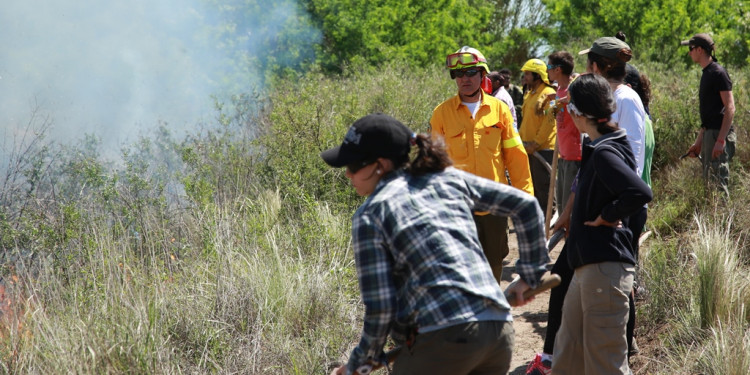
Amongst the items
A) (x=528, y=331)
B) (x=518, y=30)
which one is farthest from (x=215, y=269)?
(x=518, y=30)

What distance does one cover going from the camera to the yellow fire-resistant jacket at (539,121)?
6969mm

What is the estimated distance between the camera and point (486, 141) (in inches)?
189

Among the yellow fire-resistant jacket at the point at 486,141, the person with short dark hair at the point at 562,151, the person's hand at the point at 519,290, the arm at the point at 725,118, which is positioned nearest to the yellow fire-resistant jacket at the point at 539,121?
the person with short dark hair at the point at 562,151

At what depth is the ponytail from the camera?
2527 mm

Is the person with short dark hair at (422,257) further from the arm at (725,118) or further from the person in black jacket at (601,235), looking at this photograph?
the arm at (725,118)

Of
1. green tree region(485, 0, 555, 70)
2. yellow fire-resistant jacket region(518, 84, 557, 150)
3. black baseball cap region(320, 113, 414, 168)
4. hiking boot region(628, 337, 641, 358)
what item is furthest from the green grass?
green tree region(485, 0, 555, 70)

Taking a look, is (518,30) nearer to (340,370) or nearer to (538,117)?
(538,117)

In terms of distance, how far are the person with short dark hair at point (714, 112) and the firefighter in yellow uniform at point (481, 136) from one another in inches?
104

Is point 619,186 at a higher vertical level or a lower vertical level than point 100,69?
lower

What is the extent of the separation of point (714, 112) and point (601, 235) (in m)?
4.00

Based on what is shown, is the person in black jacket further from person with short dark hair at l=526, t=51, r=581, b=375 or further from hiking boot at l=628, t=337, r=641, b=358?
hiking boot at l=628, t=337, r=641, b=358

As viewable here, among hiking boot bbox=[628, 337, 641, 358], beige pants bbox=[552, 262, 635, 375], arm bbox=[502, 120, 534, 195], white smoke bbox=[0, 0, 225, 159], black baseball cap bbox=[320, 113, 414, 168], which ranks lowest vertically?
hiking boot bbox=[628, 337, 641, 358]

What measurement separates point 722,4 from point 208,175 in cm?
1905

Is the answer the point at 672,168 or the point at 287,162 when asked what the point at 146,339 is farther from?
the point at 672,168
